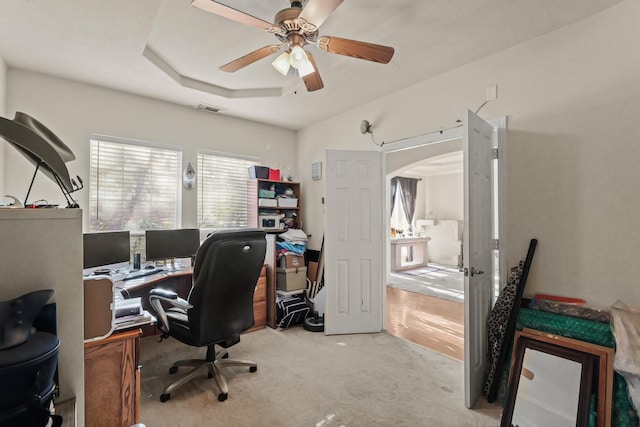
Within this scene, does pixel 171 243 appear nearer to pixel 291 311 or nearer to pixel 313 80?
pixel 291 311

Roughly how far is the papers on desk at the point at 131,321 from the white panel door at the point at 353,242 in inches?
81.8

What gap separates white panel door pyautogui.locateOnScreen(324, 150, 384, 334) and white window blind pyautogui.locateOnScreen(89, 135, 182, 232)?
1.94 meters

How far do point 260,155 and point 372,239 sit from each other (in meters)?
2.14

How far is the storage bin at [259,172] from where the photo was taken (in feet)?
13.5

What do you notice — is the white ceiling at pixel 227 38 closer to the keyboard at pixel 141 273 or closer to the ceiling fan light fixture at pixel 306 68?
the ceiling fan light fixture at pixel 306 68

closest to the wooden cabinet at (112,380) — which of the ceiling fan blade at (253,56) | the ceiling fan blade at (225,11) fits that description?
the ceiling fan blade at (225,11)

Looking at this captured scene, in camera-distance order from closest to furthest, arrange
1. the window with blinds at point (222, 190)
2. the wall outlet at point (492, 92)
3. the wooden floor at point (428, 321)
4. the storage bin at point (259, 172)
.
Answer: the wall outlet at point (492, 92) < the wooden floor at point (428, 321) < the window with blinds at point (222, 190) < the storage bin at point (259, 172)

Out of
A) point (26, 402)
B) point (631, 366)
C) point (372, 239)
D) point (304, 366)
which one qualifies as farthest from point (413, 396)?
point (26, 402)

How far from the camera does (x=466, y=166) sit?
2.11 metres

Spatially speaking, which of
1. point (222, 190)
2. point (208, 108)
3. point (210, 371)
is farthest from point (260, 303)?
point (208, 108)

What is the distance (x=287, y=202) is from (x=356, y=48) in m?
2.69

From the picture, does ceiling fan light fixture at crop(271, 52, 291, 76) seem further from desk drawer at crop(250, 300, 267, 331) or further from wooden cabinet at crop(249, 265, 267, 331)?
desk drawer at crop(250, 300, 267, 331)

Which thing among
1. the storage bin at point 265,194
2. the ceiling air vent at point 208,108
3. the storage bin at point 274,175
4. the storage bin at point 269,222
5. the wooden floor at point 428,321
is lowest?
the wooden floor at point 428,321

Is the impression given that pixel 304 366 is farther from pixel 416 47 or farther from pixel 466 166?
pixel 416 47
